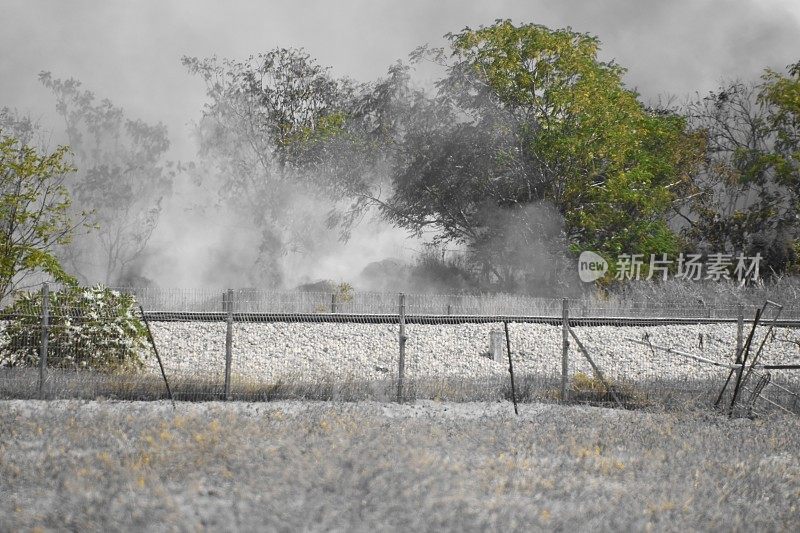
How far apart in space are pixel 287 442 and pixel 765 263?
34.5m

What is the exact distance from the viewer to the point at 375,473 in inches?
318

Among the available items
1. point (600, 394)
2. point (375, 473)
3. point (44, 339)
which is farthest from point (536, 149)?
point (375, 473)

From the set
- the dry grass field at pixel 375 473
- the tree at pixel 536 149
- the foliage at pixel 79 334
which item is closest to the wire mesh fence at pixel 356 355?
the foliage at pixel 79 334

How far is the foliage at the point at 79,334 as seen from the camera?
16344mm

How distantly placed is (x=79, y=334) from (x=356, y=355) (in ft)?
20.7

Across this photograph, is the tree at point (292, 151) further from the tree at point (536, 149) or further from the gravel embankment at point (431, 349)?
the gravel embankment at point (431, 349)

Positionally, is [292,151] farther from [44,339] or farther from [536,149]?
[44,339]

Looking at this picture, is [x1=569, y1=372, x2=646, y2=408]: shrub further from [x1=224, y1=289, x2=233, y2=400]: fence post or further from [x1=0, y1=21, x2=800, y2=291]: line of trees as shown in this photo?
[x1=0, y1=21, x2=800, y2=291]: line of trees

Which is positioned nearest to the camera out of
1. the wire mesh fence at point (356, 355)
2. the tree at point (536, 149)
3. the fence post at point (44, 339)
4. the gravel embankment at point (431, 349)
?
the fence post at point (44, 339)

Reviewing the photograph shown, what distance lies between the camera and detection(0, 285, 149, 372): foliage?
16344mm

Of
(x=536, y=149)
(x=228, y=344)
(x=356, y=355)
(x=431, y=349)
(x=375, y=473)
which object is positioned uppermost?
(x=536, y=149)

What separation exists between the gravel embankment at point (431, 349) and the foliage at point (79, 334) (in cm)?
134

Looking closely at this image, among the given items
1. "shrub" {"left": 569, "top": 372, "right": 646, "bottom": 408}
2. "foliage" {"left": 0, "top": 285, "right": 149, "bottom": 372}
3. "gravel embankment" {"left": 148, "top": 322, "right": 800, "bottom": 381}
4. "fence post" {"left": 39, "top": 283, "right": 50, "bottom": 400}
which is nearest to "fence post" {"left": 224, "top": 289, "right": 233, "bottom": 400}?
"gravel embankment" {"left": 148, "top": 322, "right": 800, "bottom": 381}

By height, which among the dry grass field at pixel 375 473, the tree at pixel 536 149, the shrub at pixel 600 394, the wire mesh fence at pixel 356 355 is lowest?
the dry grass field at pixel 375 473
